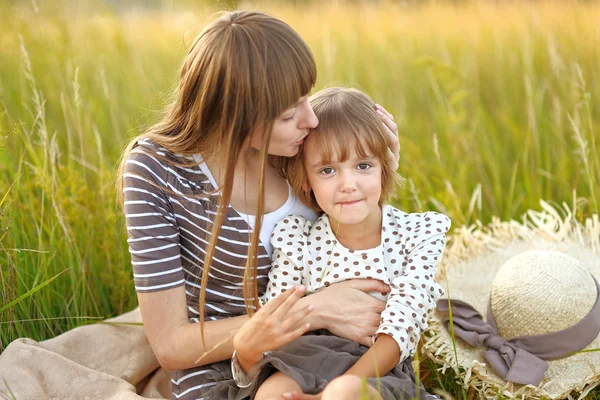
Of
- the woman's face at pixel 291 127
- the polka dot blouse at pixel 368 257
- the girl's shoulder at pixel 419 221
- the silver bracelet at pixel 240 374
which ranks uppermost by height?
the woman's face at pixel 291 127

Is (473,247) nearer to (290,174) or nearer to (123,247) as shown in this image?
(290,174)

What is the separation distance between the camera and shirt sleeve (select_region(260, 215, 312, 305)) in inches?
83.2

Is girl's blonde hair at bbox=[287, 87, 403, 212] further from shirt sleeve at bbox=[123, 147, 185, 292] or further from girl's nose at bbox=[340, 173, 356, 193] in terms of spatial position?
shirt sleeve at bbox=[123, 147, 185, 292]

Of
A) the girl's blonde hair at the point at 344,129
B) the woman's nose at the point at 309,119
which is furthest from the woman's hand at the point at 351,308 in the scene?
the woman's nose at the point at 309,119

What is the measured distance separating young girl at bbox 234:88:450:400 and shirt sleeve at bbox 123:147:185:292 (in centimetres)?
32

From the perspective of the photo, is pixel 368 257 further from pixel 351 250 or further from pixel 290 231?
pixel 290 231

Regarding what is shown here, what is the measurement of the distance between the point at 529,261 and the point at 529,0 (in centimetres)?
345

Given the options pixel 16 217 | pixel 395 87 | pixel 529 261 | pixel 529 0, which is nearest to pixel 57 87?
pixel 16 217

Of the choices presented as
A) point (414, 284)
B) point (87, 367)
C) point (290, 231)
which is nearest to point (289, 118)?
point (290, 231)

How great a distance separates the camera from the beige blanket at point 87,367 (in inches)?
84.7

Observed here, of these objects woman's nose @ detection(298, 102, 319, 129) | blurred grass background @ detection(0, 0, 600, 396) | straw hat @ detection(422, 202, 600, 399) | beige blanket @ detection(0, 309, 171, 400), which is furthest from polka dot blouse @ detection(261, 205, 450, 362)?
blurred grass background @ detection(0, 0, 600, 396)

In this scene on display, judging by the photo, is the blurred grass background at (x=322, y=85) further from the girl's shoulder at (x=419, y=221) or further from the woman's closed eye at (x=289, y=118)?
the girl's shoulder at (x=419, y=221)

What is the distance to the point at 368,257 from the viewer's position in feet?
6.89

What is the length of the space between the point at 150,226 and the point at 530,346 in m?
1.38
